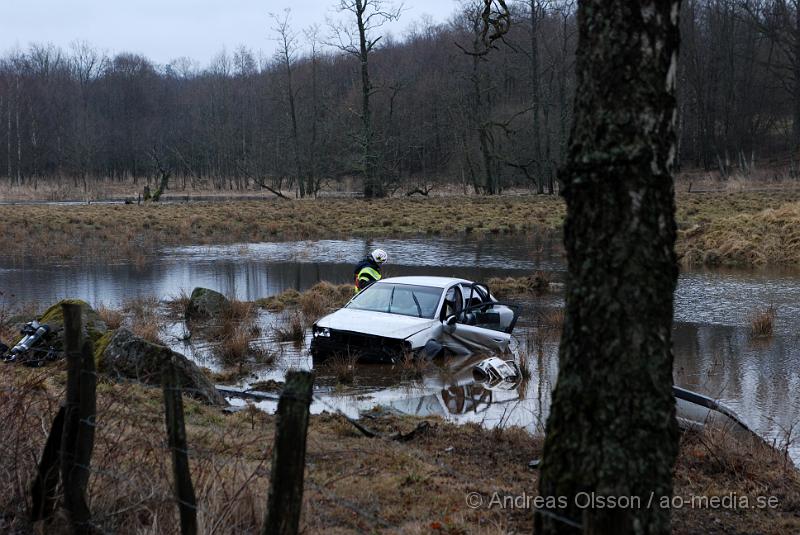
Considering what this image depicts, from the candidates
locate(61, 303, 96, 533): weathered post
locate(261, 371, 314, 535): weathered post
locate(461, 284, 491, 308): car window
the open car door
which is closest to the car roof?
locate(461, 284, 491, 308): car window

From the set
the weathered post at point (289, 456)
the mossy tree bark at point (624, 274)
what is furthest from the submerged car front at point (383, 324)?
the mossy tree bark at point (624, 274)

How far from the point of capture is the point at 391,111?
210 ft

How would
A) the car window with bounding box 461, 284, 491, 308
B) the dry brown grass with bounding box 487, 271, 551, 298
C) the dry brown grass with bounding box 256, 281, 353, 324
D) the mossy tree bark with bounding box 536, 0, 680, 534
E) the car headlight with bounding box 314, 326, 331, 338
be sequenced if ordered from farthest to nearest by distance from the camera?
the dry brown grass with bounding box 487, 271, 551, 298 → the dry brown grass with bounding box 256, 281, 353, 324 → the car window with bounding box 461, 284, 491, 308 → the car headlight with bounding box 314, 326, 331, 338 → the mossy tree bark with bounding box 536, 0, 680, 534

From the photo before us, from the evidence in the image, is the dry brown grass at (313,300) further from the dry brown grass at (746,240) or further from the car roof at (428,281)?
the dry brown grass at (746,240)

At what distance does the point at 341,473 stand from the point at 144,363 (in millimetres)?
4354

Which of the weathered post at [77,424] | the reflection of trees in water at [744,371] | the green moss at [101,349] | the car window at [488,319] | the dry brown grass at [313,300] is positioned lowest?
the reflection of trees in water at [744,371]

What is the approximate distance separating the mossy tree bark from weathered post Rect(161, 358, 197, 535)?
1.81 metres

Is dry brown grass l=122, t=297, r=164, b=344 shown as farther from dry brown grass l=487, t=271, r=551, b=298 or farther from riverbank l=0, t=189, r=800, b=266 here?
riverbank l=0, t=189, r=800, b=266

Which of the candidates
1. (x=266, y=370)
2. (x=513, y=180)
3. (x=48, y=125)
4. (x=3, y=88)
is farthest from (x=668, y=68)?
(x=3, y=88)

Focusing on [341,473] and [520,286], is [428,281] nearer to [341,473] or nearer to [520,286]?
[520,286]

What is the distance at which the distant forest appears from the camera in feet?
204

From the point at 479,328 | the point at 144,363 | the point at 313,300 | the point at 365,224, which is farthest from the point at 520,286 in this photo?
the point at 365,224

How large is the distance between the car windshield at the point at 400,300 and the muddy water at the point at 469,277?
3.54 feet

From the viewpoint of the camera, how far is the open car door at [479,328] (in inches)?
555
